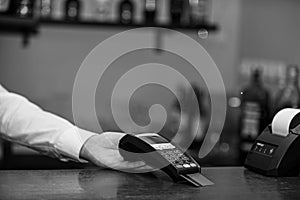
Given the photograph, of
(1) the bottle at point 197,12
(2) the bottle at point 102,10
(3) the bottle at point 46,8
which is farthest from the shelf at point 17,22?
(1) the bottle at point 197,12

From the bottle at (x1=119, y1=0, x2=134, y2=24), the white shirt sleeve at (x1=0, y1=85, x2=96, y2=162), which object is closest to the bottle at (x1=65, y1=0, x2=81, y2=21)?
the bottle at (x1=119, y1=0, x2=134, y2=24)

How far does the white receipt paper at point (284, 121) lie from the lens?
0.91 meters

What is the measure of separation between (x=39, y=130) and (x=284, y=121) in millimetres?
448

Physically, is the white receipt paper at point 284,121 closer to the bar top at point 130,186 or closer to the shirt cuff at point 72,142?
the bar top at point 130,186

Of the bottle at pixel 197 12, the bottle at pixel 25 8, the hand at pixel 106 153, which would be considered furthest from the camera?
the bottle at pixel 197 12

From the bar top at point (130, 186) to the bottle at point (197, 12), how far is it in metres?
1.58

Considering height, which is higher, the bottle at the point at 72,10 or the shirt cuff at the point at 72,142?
the bottle at the point at 72,10

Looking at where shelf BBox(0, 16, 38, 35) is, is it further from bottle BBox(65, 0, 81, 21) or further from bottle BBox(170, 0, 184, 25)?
bottle BBox(170, 0, 184, 25)

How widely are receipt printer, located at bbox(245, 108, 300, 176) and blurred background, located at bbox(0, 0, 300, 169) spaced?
1.10 meters

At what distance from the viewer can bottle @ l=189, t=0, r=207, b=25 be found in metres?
2.43

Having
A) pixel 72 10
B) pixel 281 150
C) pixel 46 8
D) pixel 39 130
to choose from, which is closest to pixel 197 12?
pixel 72 10

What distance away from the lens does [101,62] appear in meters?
2.50

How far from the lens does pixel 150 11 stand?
2.46 m

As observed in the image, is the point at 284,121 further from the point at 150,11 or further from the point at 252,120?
the point at 150,11
